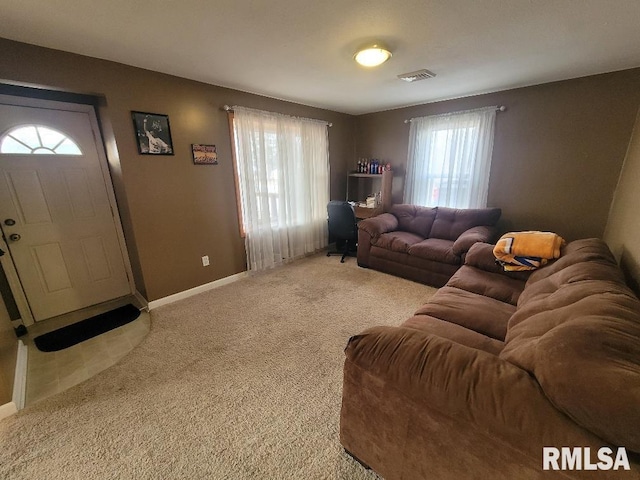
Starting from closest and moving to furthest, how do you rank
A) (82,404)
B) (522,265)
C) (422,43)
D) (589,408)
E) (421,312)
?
(589,408) < (82,404) < (421,312) < (422,43) < (522,265)

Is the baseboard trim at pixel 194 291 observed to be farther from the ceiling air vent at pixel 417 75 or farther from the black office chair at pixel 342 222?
the ceiling air vent at pixel 417 75

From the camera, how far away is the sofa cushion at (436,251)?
2.95 metres

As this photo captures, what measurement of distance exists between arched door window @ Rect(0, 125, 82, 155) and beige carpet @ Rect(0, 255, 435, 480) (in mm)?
1785

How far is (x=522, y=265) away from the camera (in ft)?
7.08

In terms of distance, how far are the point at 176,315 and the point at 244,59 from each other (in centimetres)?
249

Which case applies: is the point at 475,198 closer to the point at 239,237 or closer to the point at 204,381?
the point at 239,237

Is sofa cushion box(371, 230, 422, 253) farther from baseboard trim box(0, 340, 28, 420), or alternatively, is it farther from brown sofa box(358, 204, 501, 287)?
baseboard trim box(0, 340, 28, 420)

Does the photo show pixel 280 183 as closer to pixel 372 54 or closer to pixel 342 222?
pixel 342 222

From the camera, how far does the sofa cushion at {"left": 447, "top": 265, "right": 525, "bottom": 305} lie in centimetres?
198

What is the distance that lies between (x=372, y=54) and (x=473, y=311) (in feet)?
6.70

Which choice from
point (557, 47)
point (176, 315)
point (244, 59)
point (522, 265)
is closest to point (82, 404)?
point (176, 315)

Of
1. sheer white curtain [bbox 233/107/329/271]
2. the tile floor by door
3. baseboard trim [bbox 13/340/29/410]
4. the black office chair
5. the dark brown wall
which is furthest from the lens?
the black office chair

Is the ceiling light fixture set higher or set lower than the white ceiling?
lower

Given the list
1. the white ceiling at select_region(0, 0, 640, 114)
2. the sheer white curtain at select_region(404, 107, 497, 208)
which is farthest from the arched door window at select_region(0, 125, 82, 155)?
the sheer white curtain at select_region(404, 107, 497, 208)
